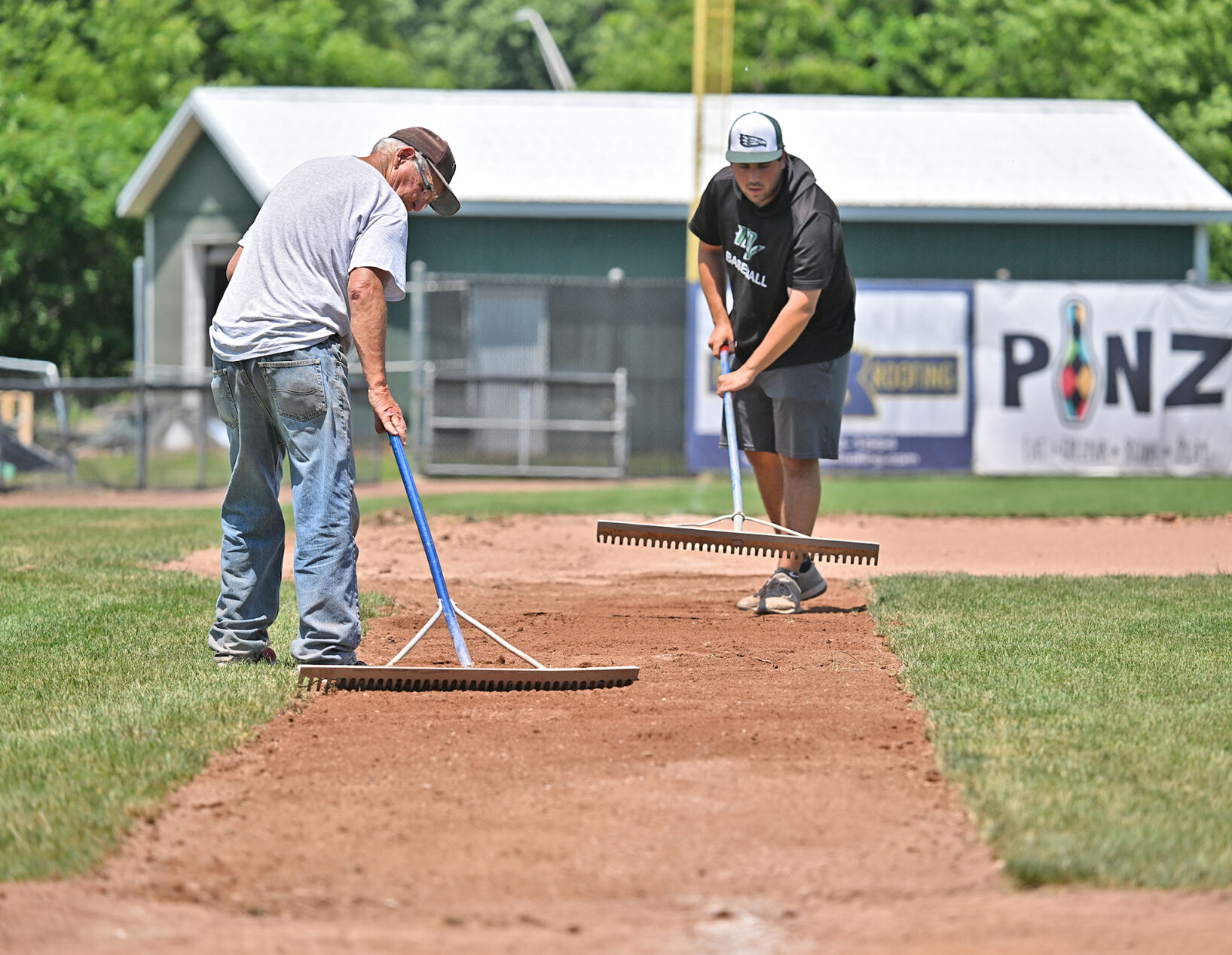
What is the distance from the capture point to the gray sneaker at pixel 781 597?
6.91 meters

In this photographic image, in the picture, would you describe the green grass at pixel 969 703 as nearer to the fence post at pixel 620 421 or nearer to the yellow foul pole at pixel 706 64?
the fence post at pixel 620 421

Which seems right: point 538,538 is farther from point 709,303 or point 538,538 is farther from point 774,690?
point 774,690

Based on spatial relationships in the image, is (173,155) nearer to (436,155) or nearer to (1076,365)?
(1076,365)

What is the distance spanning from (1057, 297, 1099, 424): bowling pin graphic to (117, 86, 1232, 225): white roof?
12.6 feet

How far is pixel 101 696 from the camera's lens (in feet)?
16.2

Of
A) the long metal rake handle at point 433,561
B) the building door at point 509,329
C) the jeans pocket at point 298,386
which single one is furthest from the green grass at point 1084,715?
the building door at point 509,329

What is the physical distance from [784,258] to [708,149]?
13.5 metres

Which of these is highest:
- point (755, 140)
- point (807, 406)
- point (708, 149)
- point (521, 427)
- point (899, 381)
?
point (708, 149)

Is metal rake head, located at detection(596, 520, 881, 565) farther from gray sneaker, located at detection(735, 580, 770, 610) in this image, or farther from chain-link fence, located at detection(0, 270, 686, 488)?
chain-link fence, located at detection(0, 270, 686, 488)

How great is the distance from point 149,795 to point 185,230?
2114 centimetres

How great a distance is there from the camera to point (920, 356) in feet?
55.2

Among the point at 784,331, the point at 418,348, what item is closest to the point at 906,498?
the point at 418,348

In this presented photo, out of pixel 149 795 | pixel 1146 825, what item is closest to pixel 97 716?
pixel 149 795

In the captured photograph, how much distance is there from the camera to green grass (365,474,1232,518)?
41.1 feet
